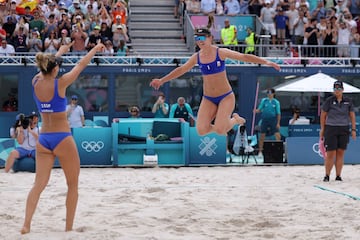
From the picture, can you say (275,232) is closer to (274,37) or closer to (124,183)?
(124,183)

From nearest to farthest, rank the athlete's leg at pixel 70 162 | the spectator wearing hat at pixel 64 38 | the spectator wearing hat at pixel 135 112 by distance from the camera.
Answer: the athlete's leg at pixel 70 162, the spectator wearing hat at pixel 135 112, the spectator wearing hat at pixel 64 38

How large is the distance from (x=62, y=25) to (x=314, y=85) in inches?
250

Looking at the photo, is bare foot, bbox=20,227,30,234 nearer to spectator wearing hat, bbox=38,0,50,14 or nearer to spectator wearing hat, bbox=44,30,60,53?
spectator wearing hat, bbox=44,30,60,53

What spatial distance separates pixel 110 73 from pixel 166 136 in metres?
3.49

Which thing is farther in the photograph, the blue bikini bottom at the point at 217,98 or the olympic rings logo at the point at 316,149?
the olympic rings logo at the point at 316,149

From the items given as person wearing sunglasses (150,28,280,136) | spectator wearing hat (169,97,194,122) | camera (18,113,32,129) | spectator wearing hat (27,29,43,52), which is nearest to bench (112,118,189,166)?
spectator wearing hat (169,97,194,122)

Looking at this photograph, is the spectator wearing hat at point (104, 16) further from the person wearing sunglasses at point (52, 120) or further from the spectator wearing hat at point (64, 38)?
the person wearing sunglasses at point (52, 120)

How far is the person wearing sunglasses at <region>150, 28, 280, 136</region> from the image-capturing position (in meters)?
8.96

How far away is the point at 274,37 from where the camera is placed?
66.0 ft

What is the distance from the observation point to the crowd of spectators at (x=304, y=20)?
19.7m

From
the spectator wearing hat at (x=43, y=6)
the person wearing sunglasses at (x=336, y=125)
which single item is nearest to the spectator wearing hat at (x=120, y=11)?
the spectator wearing hat at (x=43, y=6)

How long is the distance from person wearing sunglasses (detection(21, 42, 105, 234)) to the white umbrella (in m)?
10.9

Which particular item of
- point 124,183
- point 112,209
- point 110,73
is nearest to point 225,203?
point 112,209

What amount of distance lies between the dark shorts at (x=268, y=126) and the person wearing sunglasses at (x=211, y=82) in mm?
8378
